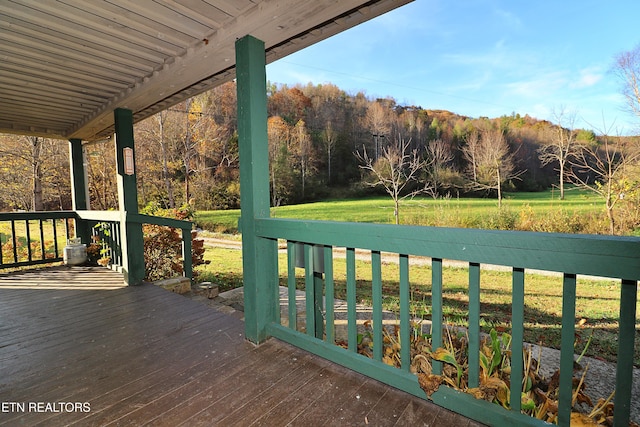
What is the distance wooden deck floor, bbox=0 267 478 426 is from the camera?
4.54ft

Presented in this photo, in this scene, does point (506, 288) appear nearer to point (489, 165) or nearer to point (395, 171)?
point (395, 171)

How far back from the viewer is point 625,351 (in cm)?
99

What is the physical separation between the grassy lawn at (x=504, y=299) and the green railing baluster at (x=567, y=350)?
1599 millimetres

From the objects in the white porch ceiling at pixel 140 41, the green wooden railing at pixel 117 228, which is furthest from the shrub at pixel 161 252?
the white porch ceiling at pixel 140 41

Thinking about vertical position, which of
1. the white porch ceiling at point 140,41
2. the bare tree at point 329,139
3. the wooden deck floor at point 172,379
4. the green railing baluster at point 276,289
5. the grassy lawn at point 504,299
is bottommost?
the grassy lawn at point 504,299

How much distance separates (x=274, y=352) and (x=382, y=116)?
76.8 feet

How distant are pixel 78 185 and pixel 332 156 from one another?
22.3 m

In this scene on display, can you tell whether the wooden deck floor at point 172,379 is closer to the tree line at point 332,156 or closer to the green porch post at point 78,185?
the green porch post at point 78,185

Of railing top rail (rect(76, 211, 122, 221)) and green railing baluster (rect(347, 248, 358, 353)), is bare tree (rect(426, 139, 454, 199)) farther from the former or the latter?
green railing baluster (rect(347, 248, 358, 353))

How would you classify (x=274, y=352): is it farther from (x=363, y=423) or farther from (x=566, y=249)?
(x=566, y=249)

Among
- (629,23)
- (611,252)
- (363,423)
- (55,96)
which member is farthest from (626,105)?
(55,96)

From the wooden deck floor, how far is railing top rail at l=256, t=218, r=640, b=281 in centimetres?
74

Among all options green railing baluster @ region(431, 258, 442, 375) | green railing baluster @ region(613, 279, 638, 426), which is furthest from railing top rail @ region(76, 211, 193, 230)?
green railing baluster @ region(613, 279, 638, 426)

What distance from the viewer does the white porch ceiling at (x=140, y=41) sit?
178 centimetres
